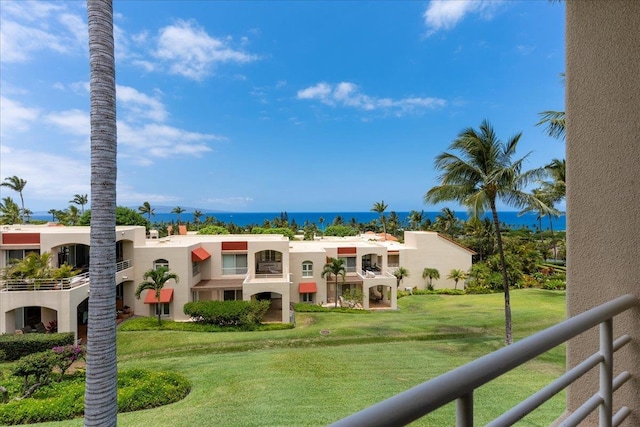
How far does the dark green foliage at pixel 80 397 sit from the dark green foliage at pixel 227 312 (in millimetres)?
6796

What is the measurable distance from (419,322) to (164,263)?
13.8m

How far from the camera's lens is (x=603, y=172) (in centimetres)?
175

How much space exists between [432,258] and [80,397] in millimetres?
23908

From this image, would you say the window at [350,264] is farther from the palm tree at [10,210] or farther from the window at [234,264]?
the palm tree at [10,210]

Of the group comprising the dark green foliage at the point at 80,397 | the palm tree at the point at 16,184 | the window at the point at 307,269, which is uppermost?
the palm tree at the point at 16,184

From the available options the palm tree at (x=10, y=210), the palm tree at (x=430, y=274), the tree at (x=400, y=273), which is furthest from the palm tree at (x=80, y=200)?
the palm tree at (x=430, y=274)

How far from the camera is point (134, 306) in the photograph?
1734 cm

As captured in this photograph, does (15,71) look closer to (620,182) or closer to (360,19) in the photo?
(620,182)

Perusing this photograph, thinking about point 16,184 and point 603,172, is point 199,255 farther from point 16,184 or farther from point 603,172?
point 16,184

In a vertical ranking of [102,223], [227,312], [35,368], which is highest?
[102,223]

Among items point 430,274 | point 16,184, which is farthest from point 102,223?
point 16,184

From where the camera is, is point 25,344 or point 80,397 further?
point 25,344

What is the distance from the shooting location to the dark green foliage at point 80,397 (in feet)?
22.9

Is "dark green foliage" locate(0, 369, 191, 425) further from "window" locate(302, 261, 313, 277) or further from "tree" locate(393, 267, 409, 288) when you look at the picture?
"tree" locate(393, 267, 409, 288)
